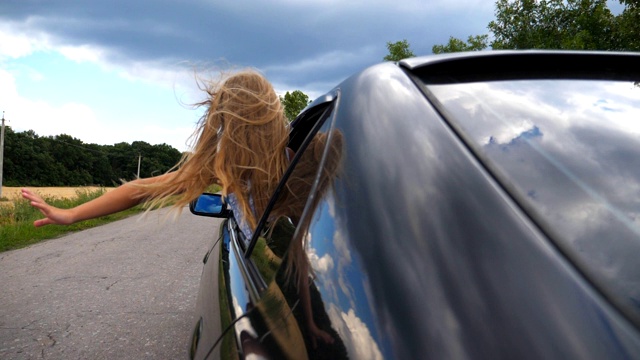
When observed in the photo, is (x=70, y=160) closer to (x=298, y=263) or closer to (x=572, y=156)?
(x=298, y=263)

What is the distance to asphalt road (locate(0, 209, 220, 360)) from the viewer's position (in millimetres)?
3924

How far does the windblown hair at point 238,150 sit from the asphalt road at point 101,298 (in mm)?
204

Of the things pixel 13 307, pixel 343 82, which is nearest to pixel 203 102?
pixel 343 82

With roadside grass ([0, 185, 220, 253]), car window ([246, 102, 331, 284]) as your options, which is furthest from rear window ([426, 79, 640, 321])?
roadside grass ([0, 185, 220, 253])

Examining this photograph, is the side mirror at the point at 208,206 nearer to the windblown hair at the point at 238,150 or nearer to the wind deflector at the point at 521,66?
the windblown hair at the point at 238,150

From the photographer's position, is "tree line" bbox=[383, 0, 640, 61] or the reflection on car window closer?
the reflection on car window

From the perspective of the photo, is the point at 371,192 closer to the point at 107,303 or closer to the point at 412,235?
the point at 412,235

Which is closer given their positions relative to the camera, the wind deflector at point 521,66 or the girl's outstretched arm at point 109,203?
the wind deflector at point 521,66

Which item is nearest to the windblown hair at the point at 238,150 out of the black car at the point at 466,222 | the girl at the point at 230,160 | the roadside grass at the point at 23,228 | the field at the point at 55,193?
the girl at the point at 230,160

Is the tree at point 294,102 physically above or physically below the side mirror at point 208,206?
above

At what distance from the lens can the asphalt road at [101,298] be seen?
392 cm

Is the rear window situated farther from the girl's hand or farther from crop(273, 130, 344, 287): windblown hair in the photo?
the girl's hand

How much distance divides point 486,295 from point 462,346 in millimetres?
86

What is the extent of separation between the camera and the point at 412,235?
87 cm
